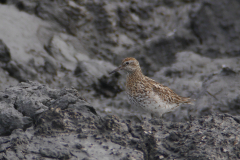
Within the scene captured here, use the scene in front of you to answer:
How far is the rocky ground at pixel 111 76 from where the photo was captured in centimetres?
344

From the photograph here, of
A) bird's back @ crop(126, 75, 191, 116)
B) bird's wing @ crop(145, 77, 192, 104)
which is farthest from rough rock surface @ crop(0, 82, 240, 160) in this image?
bird's wing @ crop(145, 77, 192, 104)

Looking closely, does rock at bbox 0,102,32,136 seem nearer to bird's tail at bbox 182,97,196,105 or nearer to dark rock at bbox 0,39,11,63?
dark rock at bbox 0,39,11,63

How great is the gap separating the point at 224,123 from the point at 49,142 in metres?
2.56

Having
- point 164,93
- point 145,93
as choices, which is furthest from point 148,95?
point 164,93

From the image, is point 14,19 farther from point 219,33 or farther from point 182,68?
point 219,33

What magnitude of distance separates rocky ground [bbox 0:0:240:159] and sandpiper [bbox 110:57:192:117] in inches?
25.1

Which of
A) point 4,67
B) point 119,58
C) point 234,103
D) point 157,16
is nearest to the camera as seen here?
point 234,103

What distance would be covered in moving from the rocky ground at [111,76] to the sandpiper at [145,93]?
2.09 ft

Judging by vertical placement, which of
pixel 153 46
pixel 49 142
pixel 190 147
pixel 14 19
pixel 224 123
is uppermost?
pixel 153 46

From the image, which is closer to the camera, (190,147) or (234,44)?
(190,147)

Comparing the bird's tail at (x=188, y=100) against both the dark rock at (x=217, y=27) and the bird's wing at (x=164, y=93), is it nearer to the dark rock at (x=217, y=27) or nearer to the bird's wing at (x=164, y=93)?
the bird's wing at (x=164, y=93)

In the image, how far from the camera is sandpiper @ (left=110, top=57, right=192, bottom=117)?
19.5ft

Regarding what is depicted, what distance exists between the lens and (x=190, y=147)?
10.8 ft

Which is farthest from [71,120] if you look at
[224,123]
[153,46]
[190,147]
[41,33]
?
[153,46]
